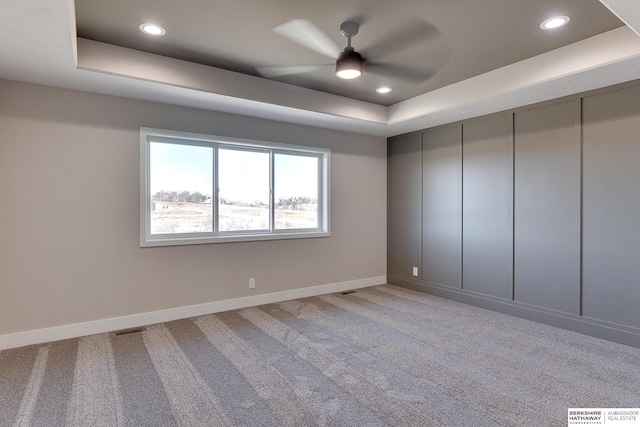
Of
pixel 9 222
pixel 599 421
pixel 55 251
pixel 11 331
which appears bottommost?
pixel 599 421

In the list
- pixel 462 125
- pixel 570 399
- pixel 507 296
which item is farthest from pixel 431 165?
pixel 570 399

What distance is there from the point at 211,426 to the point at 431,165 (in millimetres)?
4169

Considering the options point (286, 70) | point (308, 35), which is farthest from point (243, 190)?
point (308, 35)

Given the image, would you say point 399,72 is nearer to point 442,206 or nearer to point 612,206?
point 442,206

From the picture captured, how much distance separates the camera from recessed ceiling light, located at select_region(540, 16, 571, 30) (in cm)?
247

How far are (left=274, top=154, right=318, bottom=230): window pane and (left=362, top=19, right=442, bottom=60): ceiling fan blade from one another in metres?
1.97

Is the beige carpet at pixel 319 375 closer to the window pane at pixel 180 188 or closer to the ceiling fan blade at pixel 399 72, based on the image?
the window pane at pixel 180 188

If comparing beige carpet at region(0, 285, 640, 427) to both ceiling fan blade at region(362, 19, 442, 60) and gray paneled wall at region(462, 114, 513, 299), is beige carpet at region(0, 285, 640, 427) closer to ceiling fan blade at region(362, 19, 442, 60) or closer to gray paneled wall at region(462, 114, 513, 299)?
gray paneled wall at region(462, 114, 513, 299)

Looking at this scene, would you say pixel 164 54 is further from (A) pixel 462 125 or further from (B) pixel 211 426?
(A) pixel 462 125

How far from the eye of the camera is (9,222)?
9.65ft

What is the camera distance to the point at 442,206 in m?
4.69

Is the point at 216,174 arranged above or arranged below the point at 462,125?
below

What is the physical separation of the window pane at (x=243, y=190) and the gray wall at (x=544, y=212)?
2377mm

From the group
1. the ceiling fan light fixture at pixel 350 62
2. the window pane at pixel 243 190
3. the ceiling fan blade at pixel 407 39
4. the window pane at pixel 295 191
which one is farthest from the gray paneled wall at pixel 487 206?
the window pane at pixel 243 190
